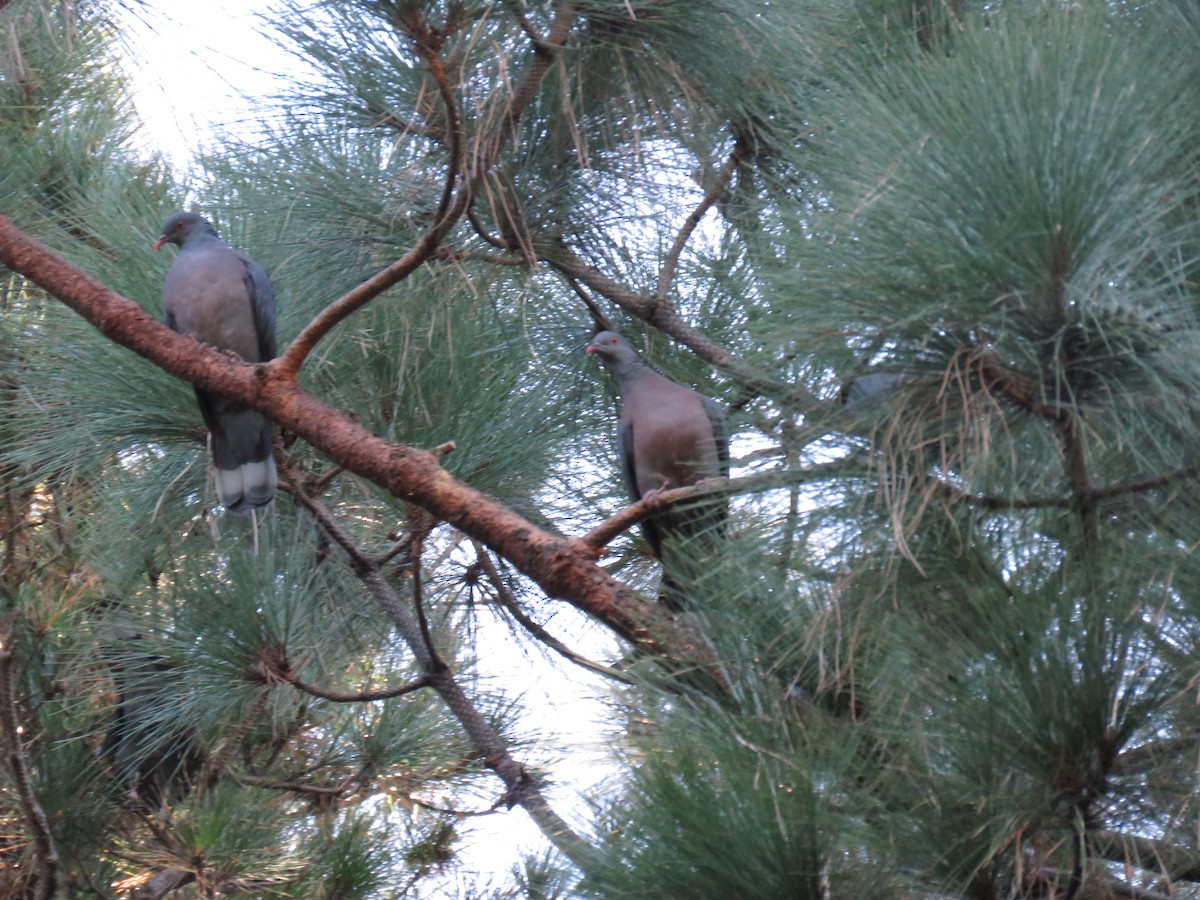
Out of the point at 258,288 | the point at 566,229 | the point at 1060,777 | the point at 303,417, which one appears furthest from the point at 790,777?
the point at 258,288

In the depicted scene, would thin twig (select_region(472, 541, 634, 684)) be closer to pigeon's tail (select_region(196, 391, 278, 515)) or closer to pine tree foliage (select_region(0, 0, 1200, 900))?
pine tree foliage (select_region(0, 0, 1200, 900))

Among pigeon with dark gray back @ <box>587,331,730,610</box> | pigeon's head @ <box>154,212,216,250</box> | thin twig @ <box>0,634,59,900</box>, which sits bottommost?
thin twig @ <box>0,634,59,900</box>

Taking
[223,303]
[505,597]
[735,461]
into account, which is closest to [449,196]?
[735,461]

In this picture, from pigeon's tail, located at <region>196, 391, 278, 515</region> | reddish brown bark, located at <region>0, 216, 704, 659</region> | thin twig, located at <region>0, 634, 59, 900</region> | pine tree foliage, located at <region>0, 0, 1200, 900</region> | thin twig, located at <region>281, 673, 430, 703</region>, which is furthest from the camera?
thin twig, located at <region>0, 634, 59, 900</region>

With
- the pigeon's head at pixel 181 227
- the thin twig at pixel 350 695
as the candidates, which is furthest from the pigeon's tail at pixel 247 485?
the pigeon's head at pixel 181 227

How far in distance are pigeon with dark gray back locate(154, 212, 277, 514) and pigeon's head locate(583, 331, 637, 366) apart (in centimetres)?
51

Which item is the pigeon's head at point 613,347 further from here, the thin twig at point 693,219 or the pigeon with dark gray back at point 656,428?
the thin twig at point 693,219

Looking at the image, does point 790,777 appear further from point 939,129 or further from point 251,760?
point 251,760

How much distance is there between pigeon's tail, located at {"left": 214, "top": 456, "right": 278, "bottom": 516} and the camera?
187 cm

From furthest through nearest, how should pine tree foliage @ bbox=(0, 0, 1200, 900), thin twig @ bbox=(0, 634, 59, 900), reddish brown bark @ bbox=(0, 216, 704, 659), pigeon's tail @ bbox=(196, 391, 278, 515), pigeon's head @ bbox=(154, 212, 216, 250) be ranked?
pigeon's head @ bbox=(154, 212, 216, 250)
thin twig @ bbox=(0, 634, 59, 900)
pigeon's tail @ bbox=(196, 391, 278, 515)
reddish brown bark @ bbox=(0, 216, 704, 659)
pine tree foliage @ bbox=(0, 0, 1200, 900)

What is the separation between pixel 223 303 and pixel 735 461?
1.46 m

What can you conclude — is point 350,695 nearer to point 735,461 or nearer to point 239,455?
point 239,455

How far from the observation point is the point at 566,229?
1763mm

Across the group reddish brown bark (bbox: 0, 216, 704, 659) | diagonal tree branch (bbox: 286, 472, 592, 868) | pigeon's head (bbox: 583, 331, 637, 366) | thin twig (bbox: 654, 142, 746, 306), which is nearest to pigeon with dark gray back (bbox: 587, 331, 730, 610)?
pigeon's head (bbox: 583, 331, 637, 366)
